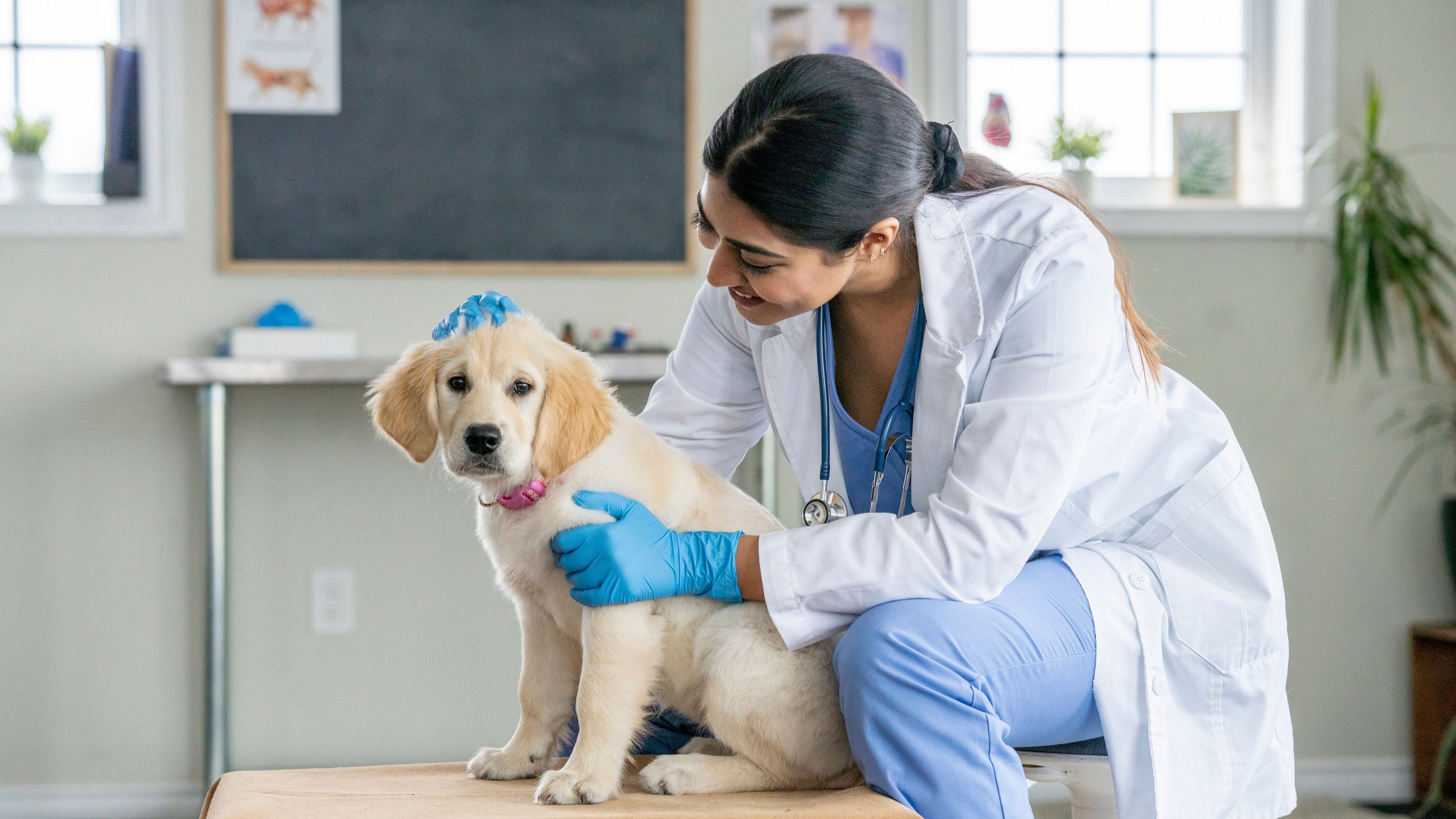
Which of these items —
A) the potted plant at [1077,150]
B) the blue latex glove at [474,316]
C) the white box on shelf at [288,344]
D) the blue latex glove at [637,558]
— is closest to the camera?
the blue latex glove at [637,558]

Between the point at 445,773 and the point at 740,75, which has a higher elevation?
the point at 740,75

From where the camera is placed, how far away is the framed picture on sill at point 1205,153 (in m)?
3.04

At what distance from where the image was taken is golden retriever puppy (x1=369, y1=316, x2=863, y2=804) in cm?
123

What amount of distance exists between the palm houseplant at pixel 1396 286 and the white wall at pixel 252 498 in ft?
0.56

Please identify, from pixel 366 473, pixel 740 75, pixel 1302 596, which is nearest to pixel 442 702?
pixel 366 473

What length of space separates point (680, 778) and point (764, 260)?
598 millimetres

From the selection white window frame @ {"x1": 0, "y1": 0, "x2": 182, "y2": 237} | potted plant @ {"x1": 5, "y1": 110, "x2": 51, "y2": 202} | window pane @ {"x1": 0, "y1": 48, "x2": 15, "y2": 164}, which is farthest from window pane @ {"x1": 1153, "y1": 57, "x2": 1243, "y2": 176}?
window pane @ {"x1": 0, "y1": 48, "x2": 15, "y2": 164}

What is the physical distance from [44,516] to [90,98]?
3.44 ft

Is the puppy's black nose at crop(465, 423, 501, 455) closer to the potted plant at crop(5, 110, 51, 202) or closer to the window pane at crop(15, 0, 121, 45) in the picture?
the potted plant at crop(5, 110, 51, 202)

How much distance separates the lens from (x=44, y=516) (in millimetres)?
2744

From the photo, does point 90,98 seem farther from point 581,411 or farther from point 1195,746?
point 1195,746

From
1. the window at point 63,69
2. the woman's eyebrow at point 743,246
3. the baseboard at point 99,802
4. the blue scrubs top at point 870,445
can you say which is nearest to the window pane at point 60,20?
the window at point 63,69

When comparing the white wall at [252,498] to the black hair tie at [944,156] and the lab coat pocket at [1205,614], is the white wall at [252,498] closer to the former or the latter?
Answer: the black hair tie at [944,156]

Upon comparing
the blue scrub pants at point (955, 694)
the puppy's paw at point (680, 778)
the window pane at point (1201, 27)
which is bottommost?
the puppy's paw at point (680, 778)
